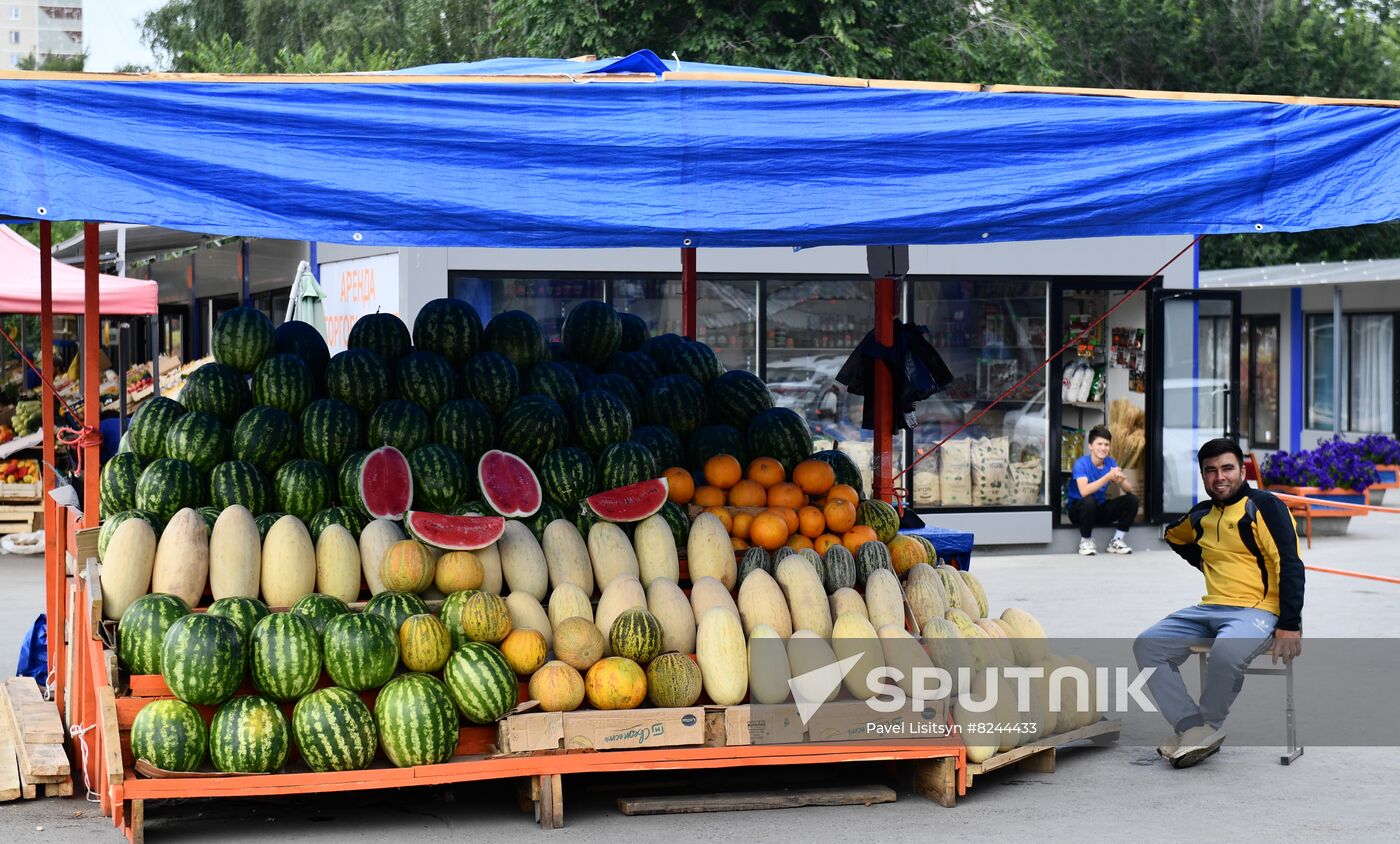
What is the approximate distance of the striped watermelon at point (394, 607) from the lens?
557cm

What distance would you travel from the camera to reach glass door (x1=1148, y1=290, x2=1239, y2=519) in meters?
13.6

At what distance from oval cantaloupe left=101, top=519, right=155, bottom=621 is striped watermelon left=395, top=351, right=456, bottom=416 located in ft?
4.41

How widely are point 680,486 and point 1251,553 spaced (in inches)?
99.5

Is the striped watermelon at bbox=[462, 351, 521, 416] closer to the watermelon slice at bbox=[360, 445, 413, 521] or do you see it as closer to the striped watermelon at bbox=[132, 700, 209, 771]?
the watermelon slice at bbox=[360, 445, 413, 521]

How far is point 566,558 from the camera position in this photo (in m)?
6.05

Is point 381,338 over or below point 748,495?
over

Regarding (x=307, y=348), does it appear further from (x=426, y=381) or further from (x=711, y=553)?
(x=711, y=553)

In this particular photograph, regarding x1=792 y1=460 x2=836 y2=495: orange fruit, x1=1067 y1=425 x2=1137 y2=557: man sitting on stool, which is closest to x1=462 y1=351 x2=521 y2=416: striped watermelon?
x1=792 y1=460 x2=836 y2=495: orange fruit

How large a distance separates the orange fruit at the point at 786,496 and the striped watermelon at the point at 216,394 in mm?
2345

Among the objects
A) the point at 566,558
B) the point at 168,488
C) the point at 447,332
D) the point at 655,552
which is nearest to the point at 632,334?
the point at 447,332

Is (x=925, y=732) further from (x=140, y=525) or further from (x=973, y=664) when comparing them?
(x=140, y=525)

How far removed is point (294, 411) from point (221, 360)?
467mm

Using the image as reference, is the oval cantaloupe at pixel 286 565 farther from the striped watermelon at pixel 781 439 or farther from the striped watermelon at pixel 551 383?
the striped watermelon at pixel 781 439

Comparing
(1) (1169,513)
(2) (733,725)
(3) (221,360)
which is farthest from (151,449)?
(1) (1169,513)
